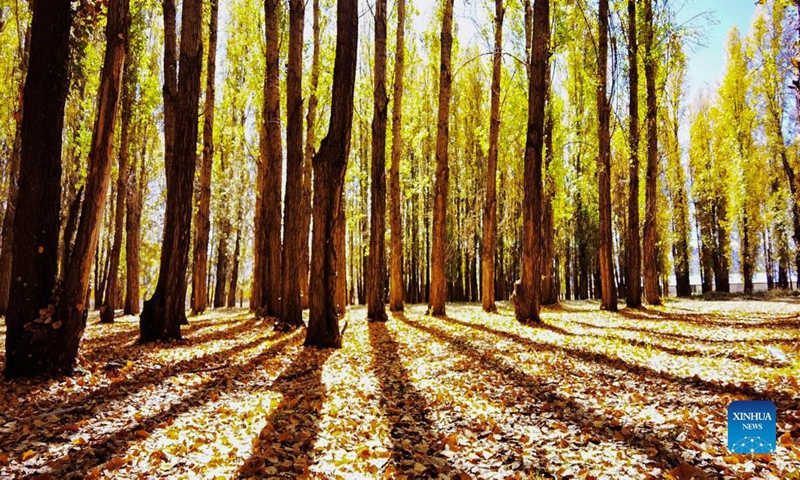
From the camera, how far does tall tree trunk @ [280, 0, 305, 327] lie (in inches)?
401

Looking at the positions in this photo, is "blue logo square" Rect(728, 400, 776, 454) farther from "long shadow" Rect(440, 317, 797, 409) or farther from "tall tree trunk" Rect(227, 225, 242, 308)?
"tall tree trunk" Rect(227, 225, 242, 308)

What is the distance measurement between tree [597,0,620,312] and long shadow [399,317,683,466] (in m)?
8.48

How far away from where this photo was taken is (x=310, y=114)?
48.3 ft

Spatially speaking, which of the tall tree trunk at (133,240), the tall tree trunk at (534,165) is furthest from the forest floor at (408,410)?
the tall tree trunk at (133,240)

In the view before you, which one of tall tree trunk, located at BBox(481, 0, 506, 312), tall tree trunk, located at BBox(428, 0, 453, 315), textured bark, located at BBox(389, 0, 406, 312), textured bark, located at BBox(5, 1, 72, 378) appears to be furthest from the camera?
tall tree trunk, located at BBox(481, 0, 506, 312)

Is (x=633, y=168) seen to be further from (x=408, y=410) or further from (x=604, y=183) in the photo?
(x=408, y=410)

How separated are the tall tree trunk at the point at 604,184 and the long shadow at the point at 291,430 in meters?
11.1

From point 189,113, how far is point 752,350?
10314 mm

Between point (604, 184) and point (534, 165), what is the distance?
4590mm

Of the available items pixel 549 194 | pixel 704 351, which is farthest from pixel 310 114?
pixel 704 351

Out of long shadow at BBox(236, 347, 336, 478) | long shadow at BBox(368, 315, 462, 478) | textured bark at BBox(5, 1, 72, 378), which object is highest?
textured bark at BBox(5, 1, 72, 378)

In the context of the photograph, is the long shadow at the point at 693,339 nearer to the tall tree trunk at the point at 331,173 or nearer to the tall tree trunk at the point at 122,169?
the tall tree trunk at the point at 331,173

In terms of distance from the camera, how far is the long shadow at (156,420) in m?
3.02

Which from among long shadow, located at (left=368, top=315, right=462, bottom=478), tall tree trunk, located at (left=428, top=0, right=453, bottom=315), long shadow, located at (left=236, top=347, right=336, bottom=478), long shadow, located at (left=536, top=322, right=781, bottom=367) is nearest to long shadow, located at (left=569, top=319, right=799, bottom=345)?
long shadow, located at (left=536, top=322, right=781, bottom=367)
